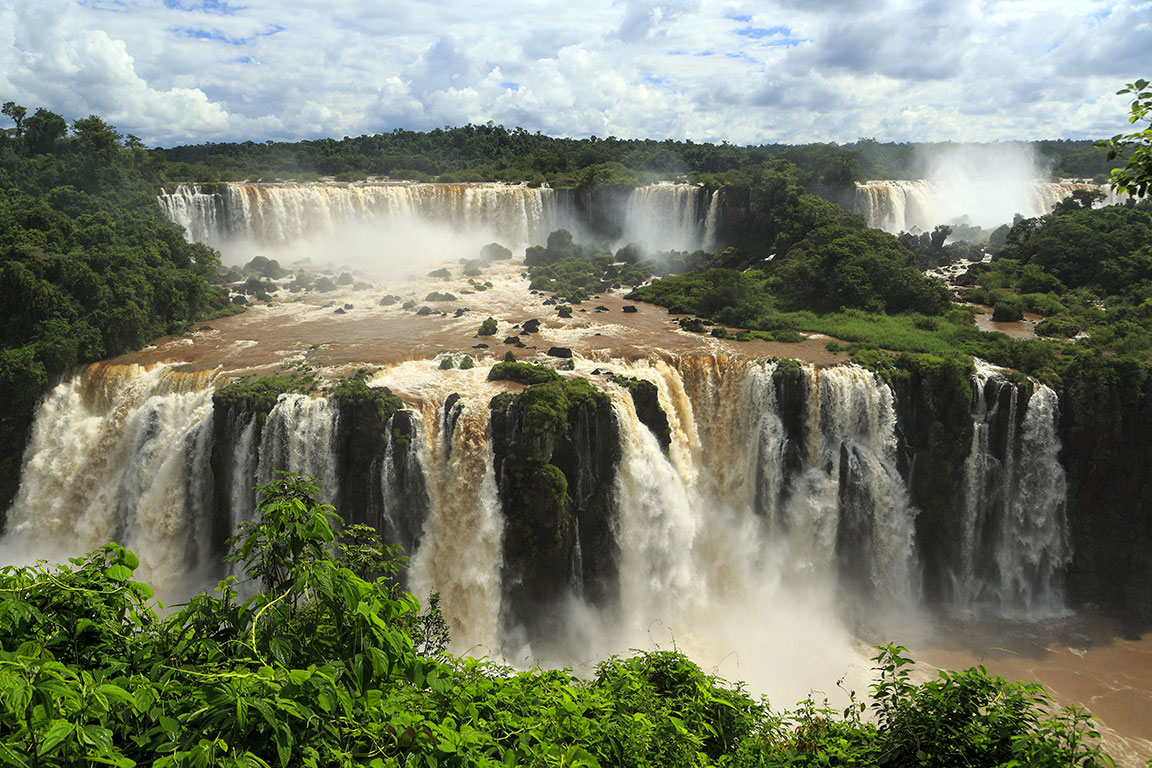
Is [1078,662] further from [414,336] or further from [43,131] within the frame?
[43,131]

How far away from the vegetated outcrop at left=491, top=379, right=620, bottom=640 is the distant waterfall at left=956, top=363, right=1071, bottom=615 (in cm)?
1115

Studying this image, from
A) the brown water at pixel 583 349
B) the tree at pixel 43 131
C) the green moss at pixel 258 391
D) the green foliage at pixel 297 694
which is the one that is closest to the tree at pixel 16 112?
the tree at pixel 43 131

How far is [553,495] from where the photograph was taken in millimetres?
19406

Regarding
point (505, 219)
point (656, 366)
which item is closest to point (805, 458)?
point (656, 366)

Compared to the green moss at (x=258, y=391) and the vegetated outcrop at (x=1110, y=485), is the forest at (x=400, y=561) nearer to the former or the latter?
the green moss at (x=258, y=391)

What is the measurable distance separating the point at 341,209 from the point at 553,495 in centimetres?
3106

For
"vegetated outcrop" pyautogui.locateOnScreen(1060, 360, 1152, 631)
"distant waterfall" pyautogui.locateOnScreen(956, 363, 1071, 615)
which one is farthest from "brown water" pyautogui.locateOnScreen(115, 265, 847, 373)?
"vegetated outcrop" pyautogui.locateOnScreen(1060, 360, 1152, 631)

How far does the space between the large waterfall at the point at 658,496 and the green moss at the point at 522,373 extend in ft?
1.85

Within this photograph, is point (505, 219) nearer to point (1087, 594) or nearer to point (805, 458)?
point (805, 458)

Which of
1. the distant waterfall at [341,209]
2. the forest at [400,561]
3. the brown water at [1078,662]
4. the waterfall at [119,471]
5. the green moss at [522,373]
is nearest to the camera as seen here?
the forest at [400,561]

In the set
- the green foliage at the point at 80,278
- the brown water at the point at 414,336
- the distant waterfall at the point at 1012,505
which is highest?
the green foliage at the point at 80,278

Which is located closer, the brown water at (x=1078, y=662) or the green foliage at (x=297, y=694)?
the green foliage at (x=297, y=694)

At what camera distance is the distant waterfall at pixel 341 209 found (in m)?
41.1

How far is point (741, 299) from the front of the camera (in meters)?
30.4
